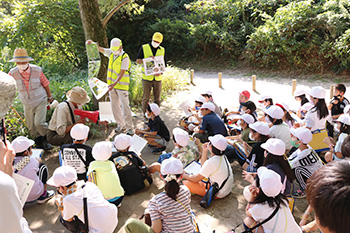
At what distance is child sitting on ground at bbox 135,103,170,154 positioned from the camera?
5770mm

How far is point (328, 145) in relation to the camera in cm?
473

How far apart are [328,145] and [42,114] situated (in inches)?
209

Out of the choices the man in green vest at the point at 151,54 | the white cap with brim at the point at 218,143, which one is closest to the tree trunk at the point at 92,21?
the man in green vest at the point at 151,54

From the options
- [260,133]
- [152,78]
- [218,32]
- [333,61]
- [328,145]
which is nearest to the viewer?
[260,133]

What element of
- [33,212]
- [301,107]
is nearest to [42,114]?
[33,212]

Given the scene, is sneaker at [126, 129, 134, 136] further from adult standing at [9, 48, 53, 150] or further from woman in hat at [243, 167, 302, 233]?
woman in hat at [243, 167, 302, 233]

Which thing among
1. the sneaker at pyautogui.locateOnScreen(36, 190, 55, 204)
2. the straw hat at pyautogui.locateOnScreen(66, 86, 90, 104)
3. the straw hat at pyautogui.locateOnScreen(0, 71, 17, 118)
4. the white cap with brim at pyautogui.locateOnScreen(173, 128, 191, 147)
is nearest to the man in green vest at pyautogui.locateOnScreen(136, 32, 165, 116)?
the straw hat at pyautogui.locateOnScreen(66, 86, 90, 104)

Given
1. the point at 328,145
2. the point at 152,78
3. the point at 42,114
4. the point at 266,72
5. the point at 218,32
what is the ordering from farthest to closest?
the point at 218,32, the point at 266,72, the point at 152,78, the point at 42,114, the point at 328,145

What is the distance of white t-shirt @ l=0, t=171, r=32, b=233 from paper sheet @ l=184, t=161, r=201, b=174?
329 centimetres

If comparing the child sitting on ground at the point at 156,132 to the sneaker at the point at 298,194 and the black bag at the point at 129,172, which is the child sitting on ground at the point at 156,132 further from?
the sneaker at the point at 298,194

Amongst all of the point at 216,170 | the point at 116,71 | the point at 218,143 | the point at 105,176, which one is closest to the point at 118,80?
the point at 116,71

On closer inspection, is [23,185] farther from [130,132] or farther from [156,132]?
[130,132]

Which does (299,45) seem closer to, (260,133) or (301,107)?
(301,107)

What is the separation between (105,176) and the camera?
377 cm
